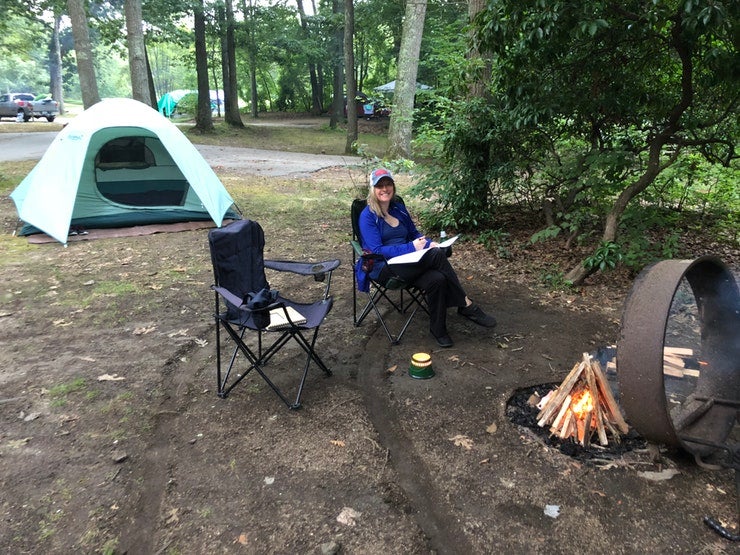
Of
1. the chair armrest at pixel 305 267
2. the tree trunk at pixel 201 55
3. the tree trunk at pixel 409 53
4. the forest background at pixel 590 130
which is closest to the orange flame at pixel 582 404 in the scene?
the chair armrest at pixel 305 267

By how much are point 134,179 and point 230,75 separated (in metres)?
14.4

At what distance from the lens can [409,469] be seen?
2332 mm

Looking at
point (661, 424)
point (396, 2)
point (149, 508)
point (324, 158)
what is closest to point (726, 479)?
point (661, 424)

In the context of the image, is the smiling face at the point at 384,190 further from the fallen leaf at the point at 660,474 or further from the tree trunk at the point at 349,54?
the tree trunk at the point at 349,54

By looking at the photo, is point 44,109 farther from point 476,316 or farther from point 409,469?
point 409,469

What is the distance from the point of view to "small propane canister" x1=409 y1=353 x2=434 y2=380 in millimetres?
3078

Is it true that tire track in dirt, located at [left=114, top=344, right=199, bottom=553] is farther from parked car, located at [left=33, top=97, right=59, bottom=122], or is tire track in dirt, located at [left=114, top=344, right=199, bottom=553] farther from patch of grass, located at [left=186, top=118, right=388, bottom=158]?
parked car, located at [left=33, top=97, right=59, bottom=122]

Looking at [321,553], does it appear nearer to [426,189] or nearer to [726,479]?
[726,479]

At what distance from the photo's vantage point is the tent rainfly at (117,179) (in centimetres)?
609

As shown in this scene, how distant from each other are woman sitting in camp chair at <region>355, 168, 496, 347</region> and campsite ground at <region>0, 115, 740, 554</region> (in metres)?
0.18

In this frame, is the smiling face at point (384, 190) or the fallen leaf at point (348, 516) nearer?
the fallen leaf at point (348, 516)

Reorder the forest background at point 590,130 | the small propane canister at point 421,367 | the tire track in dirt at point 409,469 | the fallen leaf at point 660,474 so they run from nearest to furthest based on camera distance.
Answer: the tire track in dirt at point 409,469 < the fallen leaf at point 660,474 < the small propane canister at point 421,367 < the forest background at point 590,130

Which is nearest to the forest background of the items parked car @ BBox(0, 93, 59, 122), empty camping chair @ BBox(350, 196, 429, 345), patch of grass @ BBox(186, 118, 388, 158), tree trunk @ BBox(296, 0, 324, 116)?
empty camping chair @ BBox(350, 196, 429, 345)

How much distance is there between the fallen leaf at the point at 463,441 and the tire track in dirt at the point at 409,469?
0.22 metres
